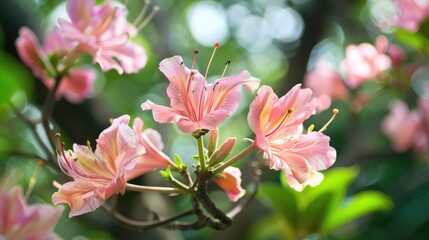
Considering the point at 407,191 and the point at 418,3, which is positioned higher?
the point at 418,3

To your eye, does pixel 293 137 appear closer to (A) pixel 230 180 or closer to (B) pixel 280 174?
(A) pixel 230 180

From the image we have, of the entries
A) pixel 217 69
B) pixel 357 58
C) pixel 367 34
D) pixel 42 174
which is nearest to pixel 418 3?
pixel 357 58

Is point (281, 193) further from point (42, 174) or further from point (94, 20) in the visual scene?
point (42, 174)

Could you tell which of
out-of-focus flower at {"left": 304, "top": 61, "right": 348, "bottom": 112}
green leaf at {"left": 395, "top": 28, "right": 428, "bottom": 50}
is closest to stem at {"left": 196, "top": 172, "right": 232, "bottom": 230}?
green leaf at {"left": 395, "top": 28, "right": 428, "bottom": 50}

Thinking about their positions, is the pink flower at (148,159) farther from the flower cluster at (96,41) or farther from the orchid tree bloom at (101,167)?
the flower cluster at (96,41)

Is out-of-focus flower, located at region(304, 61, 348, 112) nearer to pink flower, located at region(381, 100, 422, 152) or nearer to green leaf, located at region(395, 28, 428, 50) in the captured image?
pink flower, located at region(381, 100, 422, 152)

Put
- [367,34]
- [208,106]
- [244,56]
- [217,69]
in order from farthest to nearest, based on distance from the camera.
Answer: [244,56], [217,69], [367,34], [208,106]

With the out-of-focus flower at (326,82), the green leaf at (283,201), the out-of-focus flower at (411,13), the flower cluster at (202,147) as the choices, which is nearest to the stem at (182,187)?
the flower cluster at (202,147)
